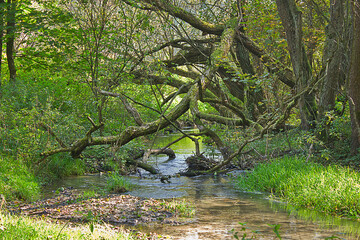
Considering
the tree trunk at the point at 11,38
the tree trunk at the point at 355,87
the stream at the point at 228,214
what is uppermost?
the tree trunk at the point at 11,38

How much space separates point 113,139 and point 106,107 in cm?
Result: 297

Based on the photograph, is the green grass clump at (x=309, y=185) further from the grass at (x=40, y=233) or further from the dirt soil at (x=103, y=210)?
the grass at (x=40, y=233)

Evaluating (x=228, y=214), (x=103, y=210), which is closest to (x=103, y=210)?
(x=103, y=210)

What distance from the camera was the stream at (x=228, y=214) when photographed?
5406 millimetres

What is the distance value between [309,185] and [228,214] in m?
1.92

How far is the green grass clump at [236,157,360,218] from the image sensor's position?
6418 mm

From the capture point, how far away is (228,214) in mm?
6648

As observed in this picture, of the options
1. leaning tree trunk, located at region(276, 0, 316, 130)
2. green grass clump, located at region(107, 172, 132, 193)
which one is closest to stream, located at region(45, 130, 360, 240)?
green grass clump, located at region(107, 172, 132, 193)

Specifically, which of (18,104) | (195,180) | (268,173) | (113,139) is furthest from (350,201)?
(18,104)

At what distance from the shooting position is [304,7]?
13.7 meters

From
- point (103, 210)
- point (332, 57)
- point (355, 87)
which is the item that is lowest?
point (103, 210)

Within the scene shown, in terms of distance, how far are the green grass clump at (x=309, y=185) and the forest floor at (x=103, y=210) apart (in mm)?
2587

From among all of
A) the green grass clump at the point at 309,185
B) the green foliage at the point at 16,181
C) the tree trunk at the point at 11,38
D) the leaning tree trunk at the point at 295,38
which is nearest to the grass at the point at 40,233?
the green foliage at the point at 16,181

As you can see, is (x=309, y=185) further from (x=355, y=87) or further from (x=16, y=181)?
(x=16, y=181)
